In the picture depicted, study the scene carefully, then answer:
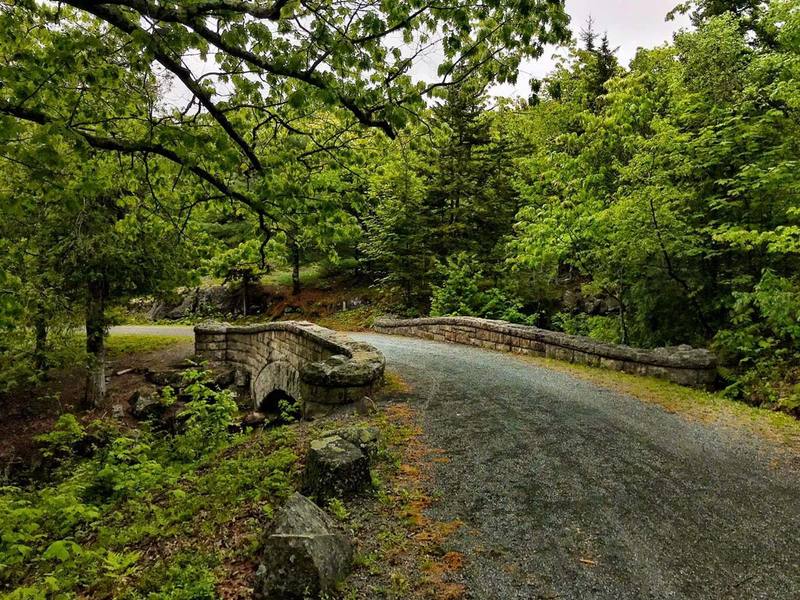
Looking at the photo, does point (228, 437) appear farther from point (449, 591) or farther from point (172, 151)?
point (449, 591)

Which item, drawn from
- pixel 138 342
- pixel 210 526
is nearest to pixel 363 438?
pixel 210 526

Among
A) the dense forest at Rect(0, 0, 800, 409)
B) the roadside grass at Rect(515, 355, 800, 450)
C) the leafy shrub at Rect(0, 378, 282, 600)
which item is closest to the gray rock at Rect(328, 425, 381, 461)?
the leafy shrub at Rect(0, 378, 282, 600)

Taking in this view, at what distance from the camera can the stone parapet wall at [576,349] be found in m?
7.02

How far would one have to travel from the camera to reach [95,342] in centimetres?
1138

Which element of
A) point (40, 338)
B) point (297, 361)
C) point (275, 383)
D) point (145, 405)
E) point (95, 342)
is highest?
point (40, 338)

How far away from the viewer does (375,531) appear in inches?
125

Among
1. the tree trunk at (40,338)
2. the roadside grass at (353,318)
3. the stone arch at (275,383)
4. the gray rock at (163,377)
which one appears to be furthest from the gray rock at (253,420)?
the roadside grass at (353,318)

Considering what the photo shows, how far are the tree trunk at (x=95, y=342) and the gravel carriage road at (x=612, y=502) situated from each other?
29.1 ft

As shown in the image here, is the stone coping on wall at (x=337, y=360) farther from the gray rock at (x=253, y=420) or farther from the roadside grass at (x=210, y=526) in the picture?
Answer: the gray rock at (x=253, y=420)

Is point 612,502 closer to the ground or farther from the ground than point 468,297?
closer to the ground

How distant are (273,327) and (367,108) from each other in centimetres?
790

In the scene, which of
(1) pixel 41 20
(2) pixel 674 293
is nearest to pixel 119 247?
(1) pixel 41 20

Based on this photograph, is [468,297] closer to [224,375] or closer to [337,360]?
[224,375]

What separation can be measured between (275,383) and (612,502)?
874cm
